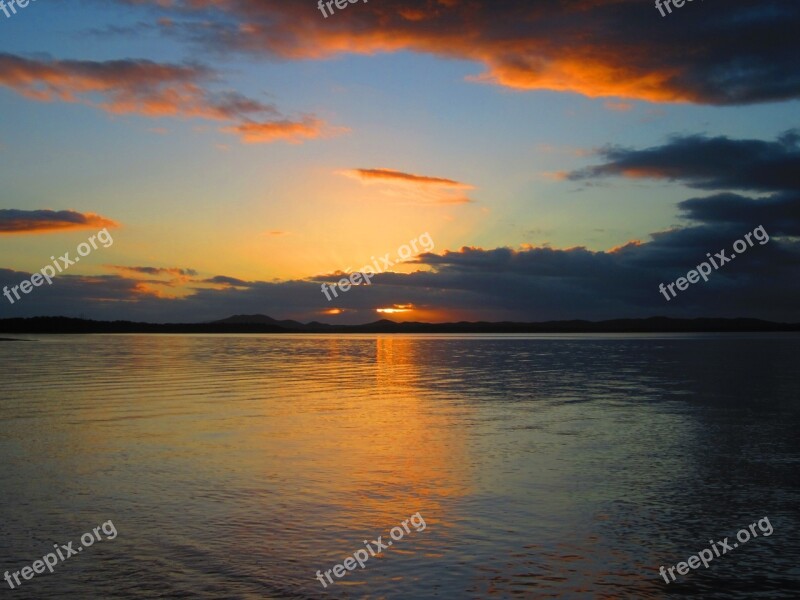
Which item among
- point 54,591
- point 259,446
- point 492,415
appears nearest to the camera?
point 54,591

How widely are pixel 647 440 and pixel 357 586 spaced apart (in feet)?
61.6

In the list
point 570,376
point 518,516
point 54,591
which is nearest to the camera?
point 54,591

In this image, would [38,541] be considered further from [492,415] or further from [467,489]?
[492,415]

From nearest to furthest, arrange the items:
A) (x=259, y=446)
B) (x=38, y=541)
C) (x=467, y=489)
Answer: (x=38, y=541), (x=467, y=489), (x=259, y=446)

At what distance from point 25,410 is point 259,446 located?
692 inches

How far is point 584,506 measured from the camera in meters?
18.1

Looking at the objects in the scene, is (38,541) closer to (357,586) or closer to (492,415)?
(357,586)

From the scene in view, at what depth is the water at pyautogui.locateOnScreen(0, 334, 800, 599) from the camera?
13.1m

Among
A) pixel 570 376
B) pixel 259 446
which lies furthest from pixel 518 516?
pixel 570 376

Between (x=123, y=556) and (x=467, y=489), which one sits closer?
(x=123, y=556)

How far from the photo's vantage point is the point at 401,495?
19.2 metres

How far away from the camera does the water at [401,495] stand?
13086mm

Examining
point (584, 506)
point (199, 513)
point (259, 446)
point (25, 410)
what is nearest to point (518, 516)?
point (584, 506)

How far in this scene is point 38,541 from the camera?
15062 mm
